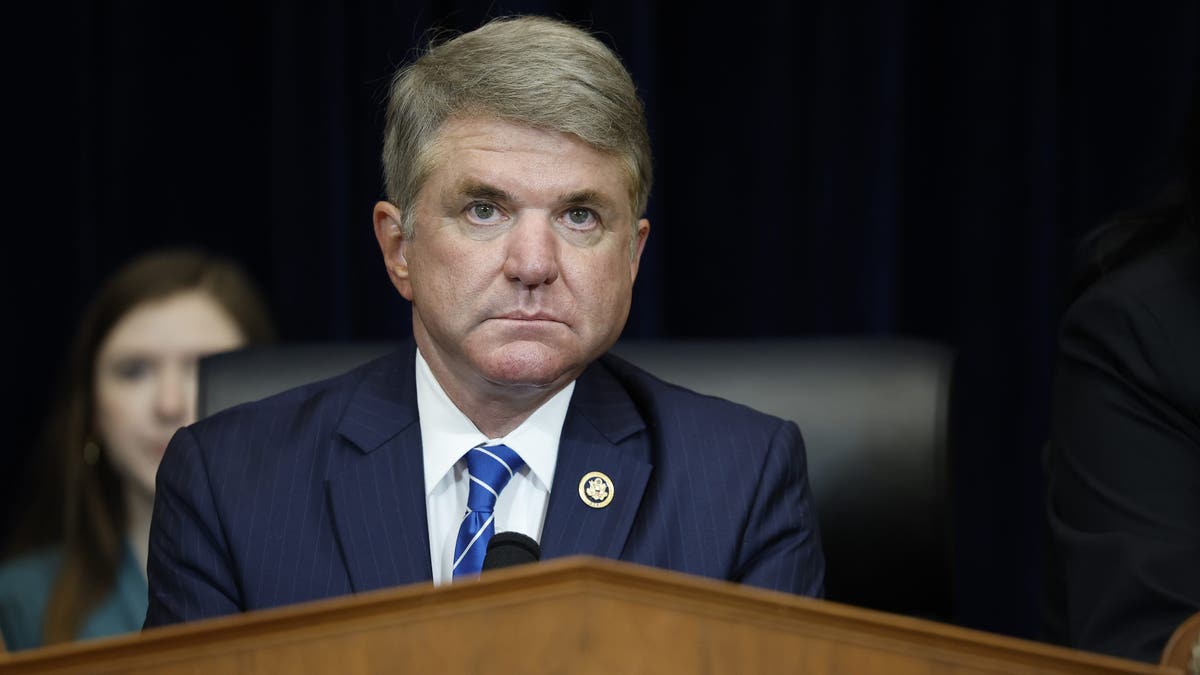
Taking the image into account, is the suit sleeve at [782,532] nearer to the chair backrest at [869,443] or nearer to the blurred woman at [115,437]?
the chair backrest at [869,443]

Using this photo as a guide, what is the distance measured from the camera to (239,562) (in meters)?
1.28

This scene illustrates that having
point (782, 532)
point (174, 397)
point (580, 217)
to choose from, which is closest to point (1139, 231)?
point (782, 532)

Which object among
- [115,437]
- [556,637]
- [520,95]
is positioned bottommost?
[115,437]

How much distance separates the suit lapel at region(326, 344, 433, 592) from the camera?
1260 mm

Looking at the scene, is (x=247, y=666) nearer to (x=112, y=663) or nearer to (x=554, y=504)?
(x=112, y=663)

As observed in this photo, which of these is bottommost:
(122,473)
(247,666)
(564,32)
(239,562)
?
(122,473)

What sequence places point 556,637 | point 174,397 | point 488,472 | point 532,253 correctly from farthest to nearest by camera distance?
point 174,397 < point 488,472 < point 532,253 < point 556,637

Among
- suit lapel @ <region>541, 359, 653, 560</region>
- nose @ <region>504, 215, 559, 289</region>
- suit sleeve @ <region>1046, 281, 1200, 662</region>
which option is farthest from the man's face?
suit sleeve @ <region>1046, 281, 1200, 662</region>

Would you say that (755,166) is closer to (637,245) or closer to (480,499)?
(637,245)

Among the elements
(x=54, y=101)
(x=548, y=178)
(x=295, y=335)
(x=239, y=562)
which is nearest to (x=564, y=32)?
(x=548, y=178)

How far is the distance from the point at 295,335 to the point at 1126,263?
148cm

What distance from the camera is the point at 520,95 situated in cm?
123

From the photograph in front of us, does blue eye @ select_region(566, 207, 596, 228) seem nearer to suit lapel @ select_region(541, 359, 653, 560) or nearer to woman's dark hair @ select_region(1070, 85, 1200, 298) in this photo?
suit lapel @ select_region(541, 359, 653, 560)

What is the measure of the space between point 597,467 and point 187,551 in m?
0.37
